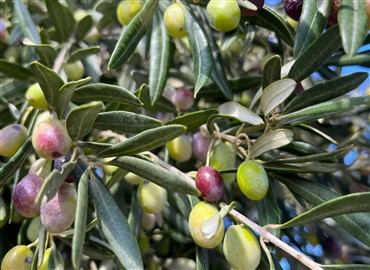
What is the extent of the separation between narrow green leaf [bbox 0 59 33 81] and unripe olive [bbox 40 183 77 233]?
1.56 feet

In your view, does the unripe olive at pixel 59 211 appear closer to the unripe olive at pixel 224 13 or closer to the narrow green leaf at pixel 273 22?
the unripe olive at pixel 224 13

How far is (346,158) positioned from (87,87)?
0.82m

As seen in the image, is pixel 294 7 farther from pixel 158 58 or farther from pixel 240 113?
pixel 158 58

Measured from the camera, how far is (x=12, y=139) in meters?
1.22

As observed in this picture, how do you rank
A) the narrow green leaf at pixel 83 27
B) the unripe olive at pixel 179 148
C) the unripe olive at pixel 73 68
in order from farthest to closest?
the narrow green leaf at pixel 83 27 < the unripe olive at pixel 73 68 < the unripe olive at pixel 179 148

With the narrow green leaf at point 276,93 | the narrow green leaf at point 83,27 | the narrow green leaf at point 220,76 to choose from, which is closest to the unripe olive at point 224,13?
the narrow green leaf at point 276,93

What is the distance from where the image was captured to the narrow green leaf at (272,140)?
1132 millimetres

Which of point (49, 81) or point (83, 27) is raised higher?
point (49, 81)

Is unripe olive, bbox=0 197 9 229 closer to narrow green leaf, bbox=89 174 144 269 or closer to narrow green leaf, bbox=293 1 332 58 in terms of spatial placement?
narrow green leaf, bbox=89 174 144 269

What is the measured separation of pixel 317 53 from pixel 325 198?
0.28 metres

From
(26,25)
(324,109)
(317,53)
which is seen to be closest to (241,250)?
(324,109)

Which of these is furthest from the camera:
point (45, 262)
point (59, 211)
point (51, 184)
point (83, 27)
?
point (83, 27)

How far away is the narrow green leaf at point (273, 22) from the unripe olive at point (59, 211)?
59 centimetres

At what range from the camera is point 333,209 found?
974mm
